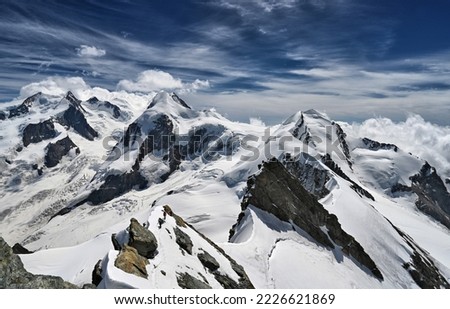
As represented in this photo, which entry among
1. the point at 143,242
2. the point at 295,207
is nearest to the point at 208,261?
the point at 143,242

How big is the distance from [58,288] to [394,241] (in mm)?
101860

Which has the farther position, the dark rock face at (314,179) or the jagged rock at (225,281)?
the dark rock face at (314,179)

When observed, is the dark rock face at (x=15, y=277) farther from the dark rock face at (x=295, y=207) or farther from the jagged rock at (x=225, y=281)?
the dark rock face at (x=295, y=207)

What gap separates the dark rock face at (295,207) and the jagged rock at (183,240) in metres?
36.9

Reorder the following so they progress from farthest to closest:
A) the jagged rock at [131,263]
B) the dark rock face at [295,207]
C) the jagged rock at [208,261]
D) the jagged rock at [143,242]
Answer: the dark rock face at [295,207] → the jagged rock at [208,261] → the jagged rock at [143,242] → the jagged rock at [131,263]

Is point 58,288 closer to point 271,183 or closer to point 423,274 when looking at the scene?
point 271,183

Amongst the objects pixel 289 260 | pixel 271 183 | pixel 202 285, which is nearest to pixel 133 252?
pixel 202 285

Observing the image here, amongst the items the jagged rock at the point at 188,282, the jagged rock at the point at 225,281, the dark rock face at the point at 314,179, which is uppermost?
the jagged rock at the point at 188,282

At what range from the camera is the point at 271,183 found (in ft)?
273

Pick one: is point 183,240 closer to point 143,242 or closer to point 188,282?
point 143,242

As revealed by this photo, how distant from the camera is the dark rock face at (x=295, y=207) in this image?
77875mm

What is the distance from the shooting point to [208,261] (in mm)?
38875

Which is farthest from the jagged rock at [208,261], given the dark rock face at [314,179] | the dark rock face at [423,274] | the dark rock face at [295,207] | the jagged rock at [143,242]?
the dark rock face at [314,179]

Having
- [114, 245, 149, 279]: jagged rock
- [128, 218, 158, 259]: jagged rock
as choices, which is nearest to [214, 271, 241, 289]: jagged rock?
[128, 218, 158, 259]: jagged rock
